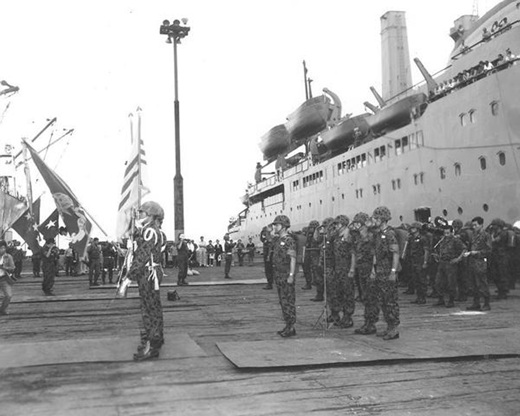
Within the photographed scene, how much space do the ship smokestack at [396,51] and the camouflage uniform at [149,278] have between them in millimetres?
31249

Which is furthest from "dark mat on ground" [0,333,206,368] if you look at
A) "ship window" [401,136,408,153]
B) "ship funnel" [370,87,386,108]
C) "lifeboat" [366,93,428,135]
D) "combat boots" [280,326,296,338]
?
"ship funnel" [370,87,386,108]

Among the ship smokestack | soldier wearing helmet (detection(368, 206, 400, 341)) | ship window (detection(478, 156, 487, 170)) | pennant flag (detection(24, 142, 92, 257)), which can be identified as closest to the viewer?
soldier wearing helmet (detection(368, 206, 400, 341))

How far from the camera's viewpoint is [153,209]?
605 cm

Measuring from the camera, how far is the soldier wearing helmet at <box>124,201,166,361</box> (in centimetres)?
580

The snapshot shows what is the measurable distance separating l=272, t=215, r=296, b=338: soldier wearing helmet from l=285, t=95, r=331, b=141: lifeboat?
32.1m

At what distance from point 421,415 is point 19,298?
37.9 feet

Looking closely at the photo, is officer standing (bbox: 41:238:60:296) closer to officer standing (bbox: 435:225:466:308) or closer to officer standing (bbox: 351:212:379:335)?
officer standing (bbox: 351:212:379:335)

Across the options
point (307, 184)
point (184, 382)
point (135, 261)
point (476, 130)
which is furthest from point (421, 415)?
point (307, 184)

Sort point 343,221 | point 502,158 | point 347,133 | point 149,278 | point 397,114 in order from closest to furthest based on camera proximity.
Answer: point 149,278 → point 343,221 → point 502,158 → point 397,114 → point 347,133

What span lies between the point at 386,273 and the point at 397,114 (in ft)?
67.4

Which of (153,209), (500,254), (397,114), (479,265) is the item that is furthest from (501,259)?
(397,114)

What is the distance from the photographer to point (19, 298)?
1275 centimetres

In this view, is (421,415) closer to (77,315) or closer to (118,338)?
(118,338)

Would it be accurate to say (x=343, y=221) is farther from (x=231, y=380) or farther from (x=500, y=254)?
(x=231, y=380)
